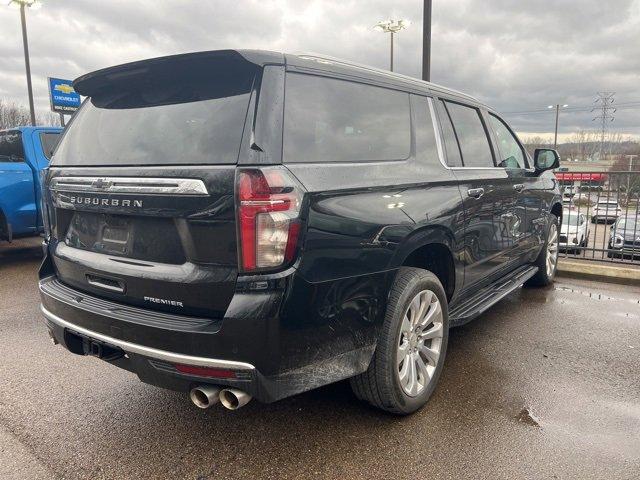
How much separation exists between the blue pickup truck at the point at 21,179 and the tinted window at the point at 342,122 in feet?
18.8

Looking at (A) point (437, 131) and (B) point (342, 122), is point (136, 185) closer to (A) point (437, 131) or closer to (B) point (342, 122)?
(B) point (342, 122)

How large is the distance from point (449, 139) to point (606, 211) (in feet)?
16.5

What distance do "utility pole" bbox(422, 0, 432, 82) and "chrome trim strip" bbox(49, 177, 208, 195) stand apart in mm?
8007

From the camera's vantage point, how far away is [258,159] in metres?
2.03

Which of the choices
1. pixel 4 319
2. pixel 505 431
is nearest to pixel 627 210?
pixel 505 431

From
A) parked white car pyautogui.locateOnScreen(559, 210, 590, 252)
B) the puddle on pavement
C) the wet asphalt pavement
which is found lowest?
the puddle on pavement

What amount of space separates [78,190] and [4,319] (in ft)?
9.76

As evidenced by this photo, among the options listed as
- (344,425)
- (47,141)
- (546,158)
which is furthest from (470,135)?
(47,141)

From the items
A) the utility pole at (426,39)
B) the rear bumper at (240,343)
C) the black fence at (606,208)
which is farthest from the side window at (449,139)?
the utility pole at (426,39)

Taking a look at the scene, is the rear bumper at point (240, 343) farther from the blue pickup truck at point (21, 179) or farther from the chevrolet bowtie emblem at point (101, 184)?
the blue pickup truck at point (21, 179)

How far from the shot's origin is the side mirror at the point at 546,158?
5074 mm

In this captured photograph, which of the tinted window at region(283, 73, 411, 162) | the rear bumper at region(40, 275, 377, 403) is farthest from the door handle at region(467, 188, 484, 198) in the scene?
the rear bumper at region(40, 275, 377, 403)

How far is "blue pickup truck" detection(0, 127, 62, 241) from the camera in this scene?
21.7 feet

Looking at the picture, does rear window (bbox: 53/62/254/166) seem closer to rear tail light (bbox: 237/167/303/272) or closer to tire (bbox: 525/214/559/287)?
rear tail light (bbox: 237/167/303/272)
